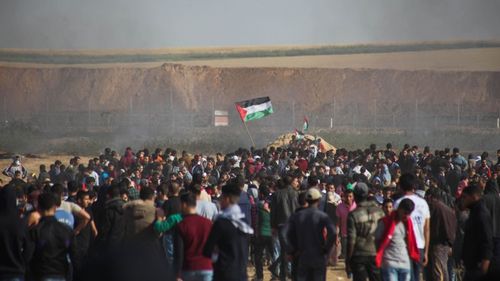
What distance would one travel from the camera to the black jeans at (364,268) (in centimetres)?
1140

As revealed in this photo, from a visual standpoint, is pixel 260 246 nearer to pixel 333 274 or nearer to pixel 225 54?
pixel 333 274

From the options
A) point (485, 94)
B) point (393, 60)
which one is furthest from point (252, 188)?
point (393, 60)

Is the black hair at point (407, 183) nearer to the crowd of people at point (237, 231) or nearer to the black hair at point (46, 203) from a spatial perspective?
the crowd of people at point (237, 231)

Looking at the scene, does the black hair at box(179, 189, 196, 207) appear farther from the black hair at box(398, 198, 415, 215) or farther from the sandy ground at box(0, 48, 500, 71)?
the sandy ground at box(0, 48, 500, 71)

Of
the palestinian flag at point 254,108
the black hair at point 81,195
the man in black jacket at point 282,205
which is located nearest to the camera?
the black hair at point 81,195

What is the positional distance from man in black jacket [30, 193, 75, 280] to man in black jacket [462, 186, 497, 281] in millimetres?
3638

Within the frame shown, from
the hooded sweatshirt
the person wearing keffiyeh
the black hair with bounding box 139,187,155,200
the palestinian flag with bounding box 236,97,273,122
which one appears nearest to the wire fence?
the palestinian flag with bounding box 236,97,273,122

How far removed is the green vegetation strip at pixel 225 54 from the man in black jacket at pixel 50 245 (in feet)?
309

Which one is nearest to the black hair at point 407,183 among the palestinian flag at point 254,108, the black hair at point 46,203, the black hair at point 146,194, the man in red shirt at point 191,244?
the man in red shirt at point 191,244

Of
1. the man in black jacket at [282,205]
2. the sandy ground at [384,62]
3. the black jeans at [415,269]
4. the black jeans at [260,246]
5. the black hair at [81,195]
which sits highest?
the sandy ground at [384,62]

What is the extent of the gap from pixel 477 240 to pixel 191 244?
262 centimetres

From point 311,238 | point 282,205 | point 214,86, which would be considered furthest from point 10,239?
point 214,86

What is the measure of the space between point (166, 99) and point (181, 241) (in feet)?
259

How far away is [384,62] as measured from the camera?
97062mm
